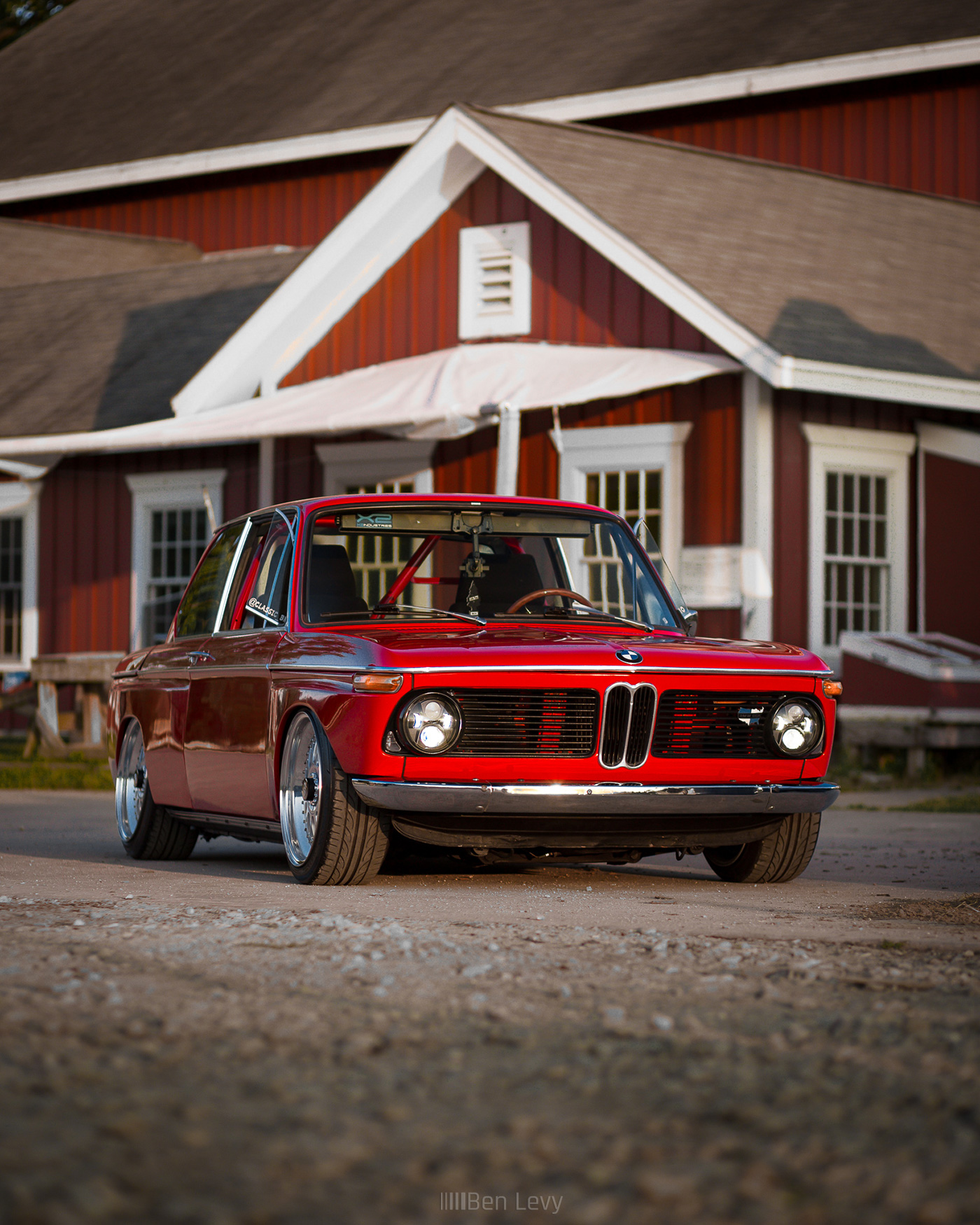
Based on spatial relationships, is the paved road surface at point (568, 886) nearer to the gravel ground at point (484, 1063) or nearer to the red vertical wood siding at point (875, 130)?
the gravel ground at point (484, 1063)

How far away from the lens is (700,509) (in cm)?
1691

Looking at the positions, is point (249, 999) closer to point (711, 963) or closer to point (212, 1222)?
point (711, 963)

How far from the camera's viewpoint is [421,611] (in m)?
8.72

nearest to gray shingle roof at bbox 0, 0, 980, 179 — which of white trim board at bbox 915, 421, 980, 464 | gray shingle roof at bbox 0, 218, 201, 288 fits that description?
gray shingle roof at bbox 0, 218, 201, 288

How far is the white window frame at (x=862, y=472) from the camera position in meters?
16.9

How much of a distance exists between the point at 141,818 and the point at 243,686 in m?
1.54

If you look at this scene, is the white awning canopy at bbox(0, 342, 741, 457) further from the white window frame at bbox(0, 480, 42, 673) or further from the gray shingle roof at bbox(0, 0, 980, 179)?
the gray shingle roof at bbox(0, 0, 980, 179)

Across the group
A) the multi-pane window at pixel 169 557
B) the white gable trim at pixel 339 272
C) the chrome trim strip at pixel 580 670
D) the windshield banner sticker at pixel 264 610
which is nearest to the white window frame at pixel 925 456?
the white gable trim at pixel 339 272

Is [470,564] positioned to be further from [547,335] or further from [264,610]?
[547,335]

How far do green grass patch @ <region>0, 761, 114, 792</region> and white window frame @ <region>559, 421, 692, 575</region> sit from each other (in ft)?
15.5

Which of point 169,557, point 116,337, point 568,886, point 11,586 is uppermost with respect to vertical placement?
point 116,337

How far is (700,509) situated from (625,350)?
60.2 inches

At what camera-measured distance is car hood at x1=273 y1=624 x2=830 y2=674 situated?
25.3 feet

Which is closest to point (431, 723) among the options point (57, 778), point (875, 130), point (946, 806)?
point (946, 806)
